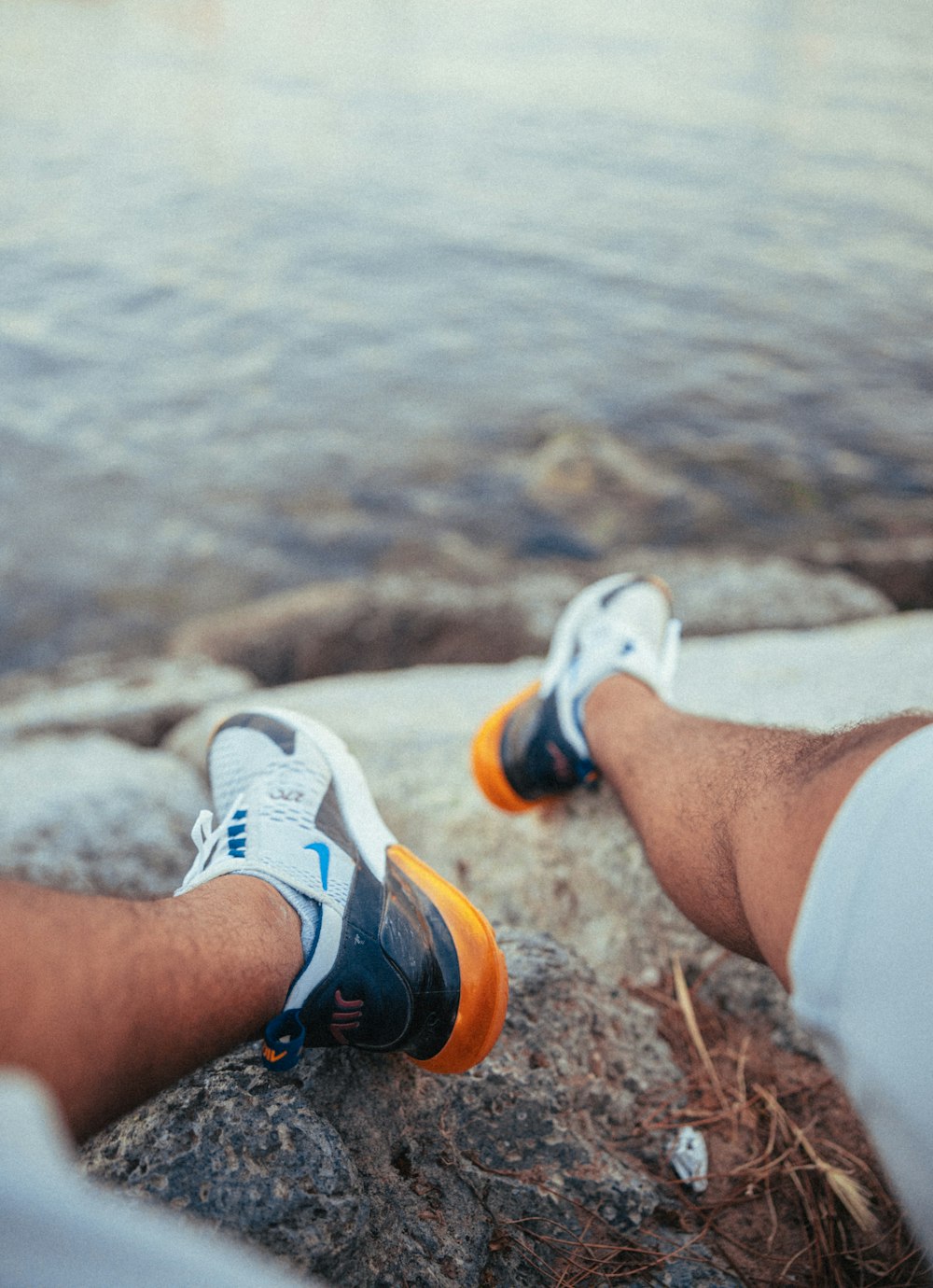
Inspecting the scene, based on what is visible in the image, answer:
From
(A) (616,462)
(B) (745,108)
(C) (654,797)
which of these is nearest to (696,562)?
(A) (616,462)

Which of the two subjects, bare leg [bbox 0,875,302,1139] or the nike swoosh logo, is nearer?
bare leg [bbox 0,875,302,1139]

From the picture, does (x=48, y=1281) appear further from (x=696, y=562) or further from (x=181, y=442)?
(x=181, y=442)

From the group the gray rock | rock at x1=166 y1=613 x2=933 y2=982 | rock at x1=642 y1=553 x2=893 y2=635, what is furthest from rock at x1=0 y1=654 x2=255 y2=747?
the gray rock

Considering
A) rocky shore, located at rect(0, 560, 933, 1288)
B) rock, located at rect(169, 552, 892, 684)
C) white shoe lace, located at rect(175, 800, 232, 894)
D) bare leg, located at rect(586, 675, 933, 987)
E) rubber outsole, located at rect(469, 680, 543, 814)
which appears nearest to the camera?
bare leg, located at rect(586, 675, 933, 987)

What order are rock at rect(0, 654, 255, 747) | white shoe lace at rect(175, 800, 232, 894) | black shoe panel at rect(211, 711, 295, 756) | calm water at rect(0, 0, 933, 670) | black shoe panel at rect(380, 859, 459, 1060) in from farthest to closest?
calm water at rect(0, 0, 933, 670), rock at rect(0, 654, 255, 747), black shoe panel at rect(211, 711, 295, 756), white shoe lace at rect(175, 800, 232, 894), black shoe panel at rect(380, 859, 459, 1060)

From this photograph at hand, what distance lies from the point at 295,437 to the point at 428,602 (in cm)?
214

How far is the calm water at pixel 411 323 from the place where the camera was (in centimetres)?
523

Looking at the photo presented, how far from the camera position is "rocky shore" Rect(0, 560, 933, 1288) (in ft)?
4.11

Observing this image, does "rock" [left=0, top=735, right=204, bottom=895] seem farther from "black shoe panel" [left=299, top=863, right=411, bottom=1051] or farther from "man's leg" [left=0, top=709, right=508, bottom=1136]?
"black shoe panel" [left=299, top=863, right=411, bottom=1051]

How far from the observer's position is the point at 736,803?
53.3 inches

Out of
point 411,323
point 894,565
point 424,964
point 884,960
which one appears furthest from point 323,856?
point 411,323

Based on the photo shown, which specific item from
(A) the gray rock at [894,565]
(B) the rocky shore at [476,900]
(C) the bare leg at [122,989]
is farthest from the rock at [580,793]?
(A) the gray rock at [894,565]

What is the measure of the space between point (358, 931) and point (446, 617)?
2.87 m

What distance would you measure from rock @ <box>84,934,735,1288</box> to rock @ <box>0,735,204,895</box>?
3.49 feet
